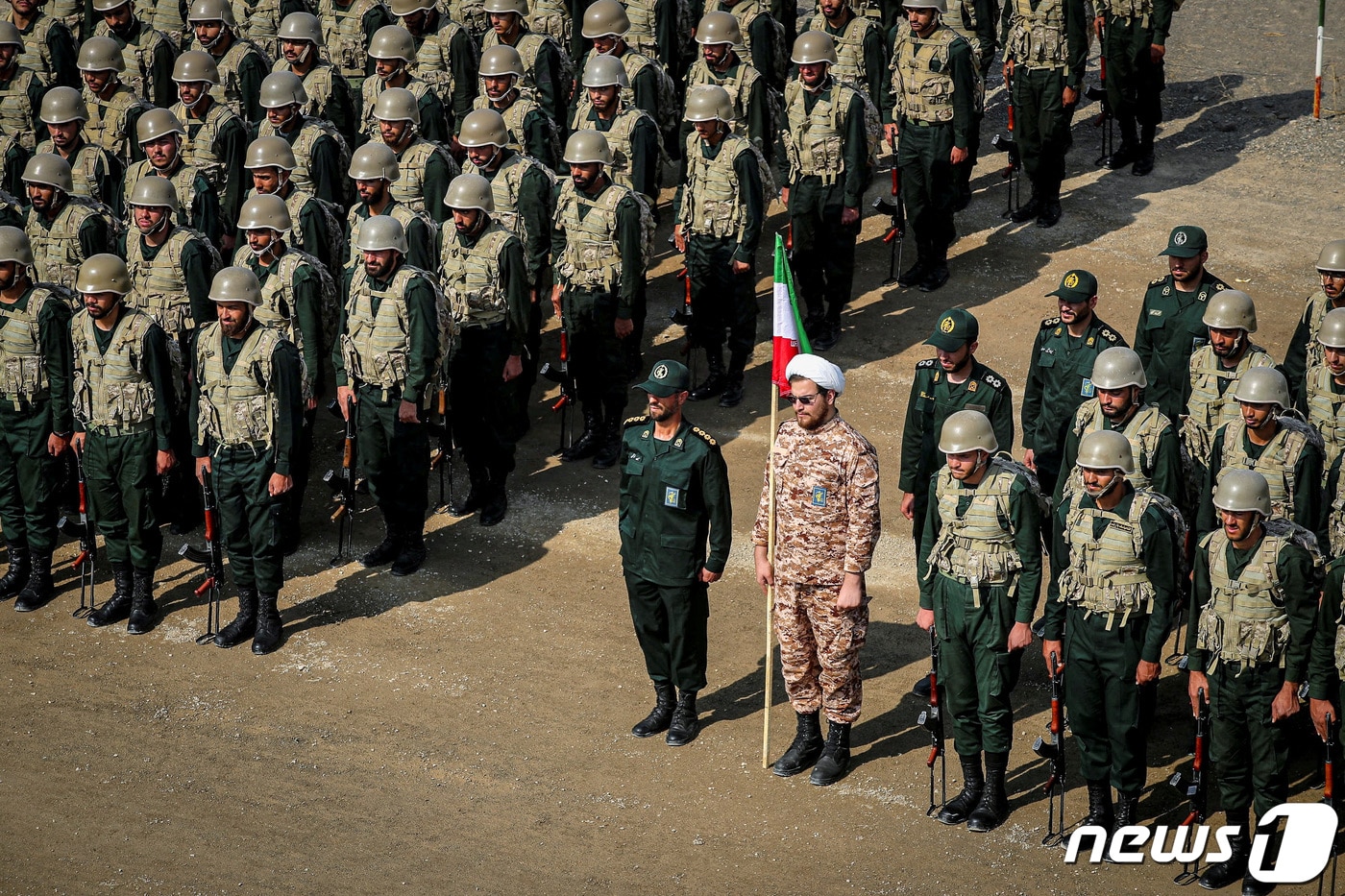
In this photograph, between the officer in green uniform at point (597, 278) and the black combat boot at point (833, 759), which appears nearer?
the black combat boot at point (833, 759)

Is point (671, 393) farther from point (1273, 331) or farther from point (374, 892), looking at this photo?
point (1273, 331)

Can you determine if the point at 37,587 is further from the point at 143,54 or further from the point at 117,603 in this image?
the point at 143,54

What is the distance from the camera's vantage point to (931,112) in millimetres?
16141

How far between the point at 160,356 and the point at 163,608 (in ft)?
6.00

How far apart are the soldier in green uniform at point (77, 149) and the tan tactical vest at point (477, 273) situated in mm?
3983

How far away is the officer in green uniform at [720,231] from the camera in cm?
1451

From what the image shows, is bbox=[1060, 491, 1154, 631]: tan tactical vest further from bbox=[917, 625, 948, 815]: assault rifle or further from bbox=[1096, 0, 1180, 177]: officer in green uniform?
bbox=[1096, 0, 1180, 177]: officer in green uniform

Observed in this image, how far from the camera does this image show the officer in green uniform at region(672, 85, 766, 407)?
1451 centimetres

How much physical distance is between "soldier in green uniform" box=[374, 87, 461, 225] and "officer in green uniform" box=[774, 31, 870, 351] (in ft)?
9.79

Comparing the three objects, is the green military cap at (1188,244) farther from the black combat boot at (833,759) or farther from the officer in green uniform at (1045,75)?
the officer in green uniform at (1045,75)

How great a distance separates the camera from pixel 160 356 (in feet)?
39.7

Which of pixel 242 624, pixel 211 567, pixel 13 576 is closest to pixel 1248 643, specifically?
pixel 242 624

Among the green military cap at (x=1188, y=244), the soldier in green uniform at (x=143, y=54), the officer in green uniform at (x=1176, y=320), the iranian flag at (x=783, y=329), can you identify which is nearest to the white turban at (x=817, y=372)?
the iranian flag at (x=783, y=329)

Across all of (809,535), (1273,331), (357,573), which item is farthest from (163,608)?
(1273,331)
